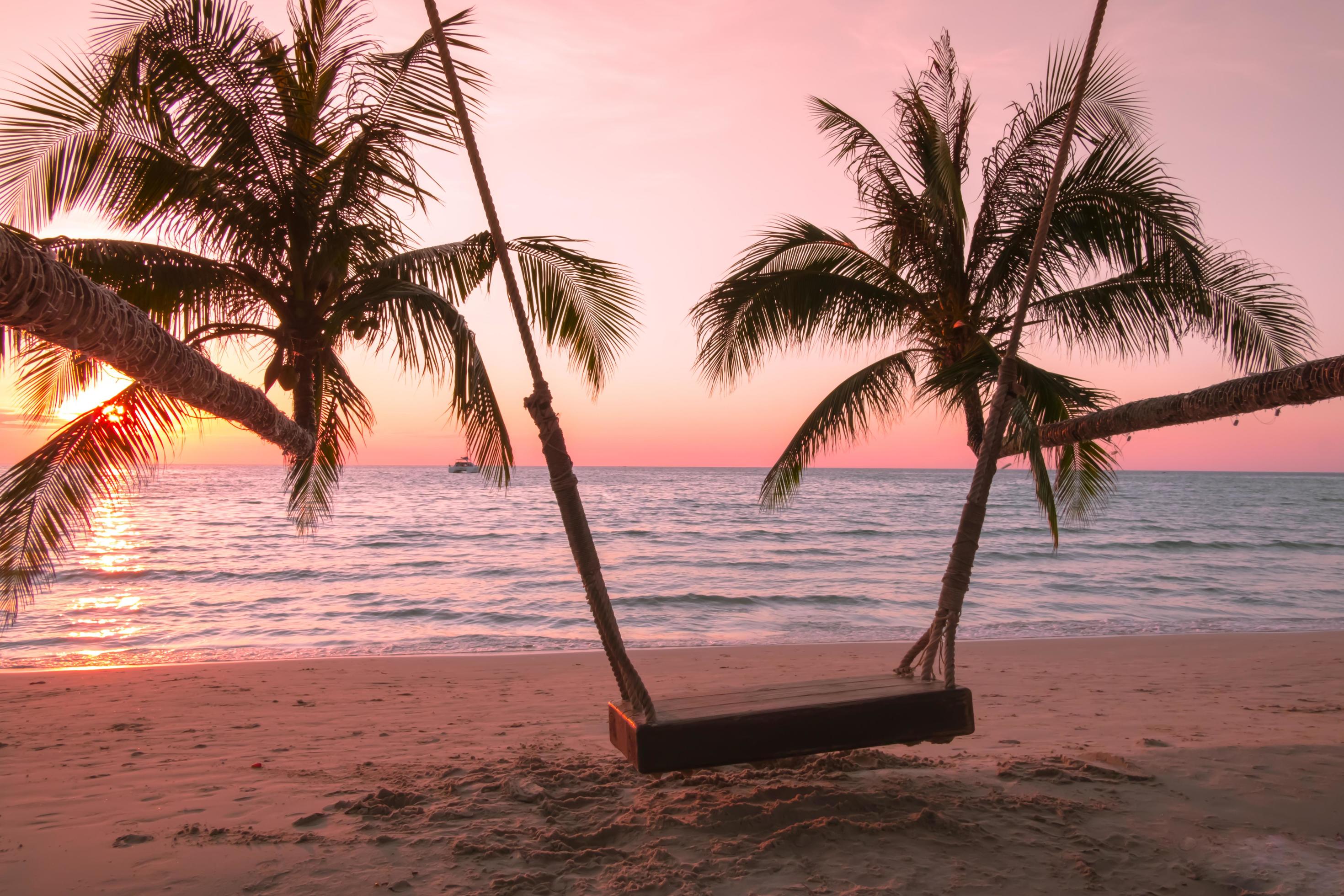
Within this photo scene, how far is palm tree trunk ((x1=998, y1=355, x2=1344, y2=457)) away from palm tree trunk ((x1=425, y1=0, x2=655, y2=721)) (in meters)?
1.74

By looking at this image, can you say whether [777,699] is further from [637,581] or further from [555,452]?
[637,581]

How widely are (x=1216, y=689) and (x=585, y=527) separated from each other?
20.2 ft

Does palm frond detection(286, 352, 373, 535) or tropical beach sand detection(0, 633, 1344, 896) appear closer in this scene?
tropical beach sand detection(0, 633, 1344, 896)

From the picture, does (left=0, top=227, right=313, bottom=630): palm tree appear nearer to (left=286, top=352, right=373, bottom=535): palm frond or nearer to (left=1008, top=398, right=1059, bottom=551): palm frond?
(left=286, top=352, right=373, bottom=535): palm frond

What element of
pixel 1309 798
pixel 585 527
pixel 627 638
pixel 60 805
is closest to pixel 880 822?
pixel 585 527

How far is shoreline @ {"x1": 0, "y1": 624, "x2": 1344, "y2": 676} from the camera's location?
26.0 feet

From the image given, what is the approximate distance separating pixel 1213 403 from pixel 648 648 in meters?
6.86

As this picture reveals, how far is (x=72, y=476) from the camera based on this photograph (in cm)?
375

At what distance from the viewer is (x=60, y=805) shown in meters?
3.61

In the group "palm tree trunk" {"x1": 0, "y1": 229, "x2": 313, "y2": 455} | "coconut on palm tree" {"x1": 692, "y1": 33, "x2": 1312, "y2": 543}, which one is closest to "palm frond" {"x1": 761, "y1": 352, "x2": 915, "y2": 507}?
"coconut on palm tree" {"x1": 692, "y1": 33, "x2": 1312, "y2": 543}

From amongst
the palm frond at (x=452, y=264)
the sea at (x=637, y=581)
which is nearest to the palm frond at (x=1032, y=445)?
the palm frond at (x=452, y=264)

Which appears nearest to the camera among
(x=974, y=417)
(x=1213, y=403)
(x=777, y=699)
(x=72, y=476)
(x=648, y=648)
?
(x=777, y=699)

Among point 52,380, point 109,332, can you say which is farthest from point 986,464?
point 52,380

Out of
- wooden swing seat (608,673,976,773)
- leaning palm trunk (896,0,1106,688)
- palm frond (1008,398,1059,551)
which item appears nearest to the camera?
wooden swing seat (608,673,976,773)
